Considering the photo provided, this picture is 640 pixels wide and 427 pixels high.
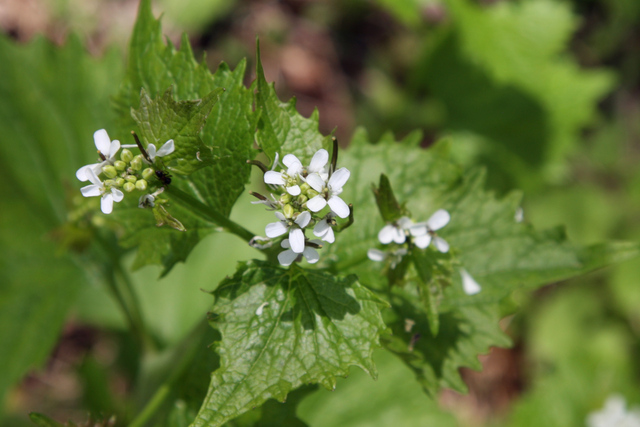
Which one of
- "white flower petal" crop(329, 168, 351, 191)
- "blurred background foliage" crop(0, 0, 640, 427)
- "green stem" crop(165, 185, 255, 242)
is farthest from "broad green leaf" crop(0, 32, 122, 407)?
"white flower petal" crop(329, 168, 351, 191)

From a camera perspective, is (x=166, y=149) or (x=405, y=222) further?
(x=405, y=222)

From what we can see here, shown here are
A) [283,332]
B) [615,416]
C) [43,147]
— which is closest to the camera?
[283,332]

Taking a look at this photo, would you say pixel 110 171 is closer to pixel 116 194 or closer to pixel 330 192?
pixel 116 194

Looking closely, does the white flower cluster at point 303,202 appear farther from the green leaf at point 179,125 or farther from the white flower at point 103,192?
the white flower at point 103,192

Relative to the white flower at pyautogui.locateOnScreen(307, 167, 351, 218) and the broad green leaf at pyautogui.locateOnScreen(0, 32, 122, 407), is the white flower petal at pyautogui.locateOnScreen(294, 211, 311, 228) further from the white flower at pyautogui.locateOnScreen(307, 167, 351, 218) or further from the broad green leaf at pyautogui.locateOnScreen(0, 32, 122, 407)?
the broad green leaf at pyautogui.locateOnScreen(0, 32, 122, 407)

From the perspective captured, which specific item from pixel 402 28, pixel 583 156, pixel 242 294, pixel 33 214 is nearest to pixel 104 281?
pixel 33 214

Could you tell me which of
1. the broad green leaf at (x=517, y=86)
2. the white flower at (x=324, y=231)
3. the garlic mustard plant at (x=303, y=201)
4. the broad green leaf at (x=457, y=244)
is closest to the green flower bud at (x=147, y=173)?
the garlic mustard plant at (x=303, y=201)

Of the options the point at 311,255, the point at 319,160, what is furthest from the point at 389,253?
the point at 319,160
